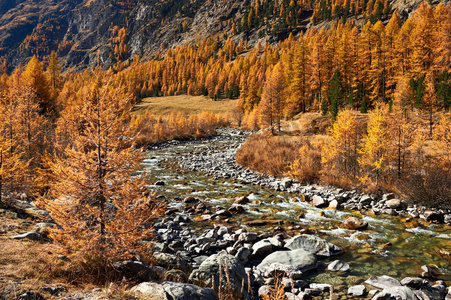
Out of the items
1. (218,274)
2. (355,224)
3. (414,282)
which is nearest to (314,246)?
(414,282)

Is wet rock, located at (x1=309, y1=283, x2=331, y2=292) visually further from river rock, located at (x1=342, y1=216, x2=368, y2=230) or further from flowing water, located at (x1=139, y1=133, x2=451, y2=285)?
river rock, located at (x1=342, y1=216, x2=368, y2=230)

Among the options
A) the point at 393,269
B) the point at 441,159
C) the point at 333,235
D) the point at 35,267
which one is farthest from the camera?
the point at 441,159

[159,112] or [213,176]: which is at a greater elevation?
[159,112]

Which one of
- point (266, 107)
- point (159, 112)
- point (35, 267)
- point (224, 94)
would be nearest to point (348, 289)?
point (35, 267)

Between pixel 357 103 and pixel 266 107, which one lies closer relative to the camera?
pixel 266 107

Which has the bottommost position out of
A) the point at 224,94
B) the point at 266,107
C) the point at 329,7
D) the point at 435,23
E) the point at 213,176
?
the point at 213,176

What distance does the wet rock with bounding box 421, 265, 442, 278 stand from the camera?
26.2 feet

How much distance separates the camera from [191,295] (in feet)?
15.5

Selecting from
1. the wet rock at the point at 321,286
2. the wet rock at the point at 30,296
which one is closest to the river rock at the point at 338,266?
the wet rock at the point at 321,286

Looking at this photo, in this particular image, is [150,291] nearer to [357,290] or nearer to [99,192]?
[99,192]

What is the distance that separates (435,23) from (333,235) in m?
60.1

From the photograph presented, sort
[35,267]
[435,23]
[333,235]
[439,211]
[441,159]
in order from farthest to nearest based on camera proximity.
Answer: [435,23] → [441,159] → [439,211] → [333,235] → [35,267]

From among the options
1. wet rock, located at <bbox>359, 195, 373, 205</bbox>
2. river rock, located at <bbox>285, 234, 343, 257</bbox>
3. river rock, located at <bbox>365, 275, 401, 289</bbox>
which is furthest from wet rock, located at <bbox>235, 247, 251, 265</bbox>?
wet rock, located at <bbox>359, 195, 373, 205</bbox>

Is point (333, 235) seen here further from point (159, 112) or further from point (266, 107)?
point (159, 112)
